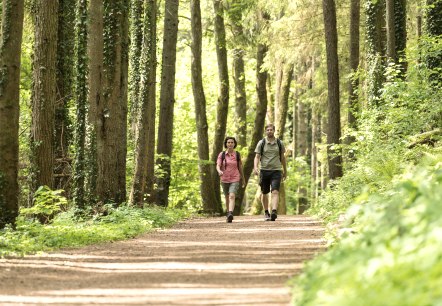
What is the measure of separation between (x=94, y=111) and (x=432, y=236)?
1274 centimetres

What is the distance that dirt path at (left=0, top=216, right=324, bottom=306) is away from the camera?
22.9 ft

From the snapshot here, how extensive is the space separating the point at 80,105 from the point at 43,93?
5.11 ft

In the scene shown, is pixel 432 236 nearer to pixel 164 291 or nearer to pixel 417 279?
pixel 417 279

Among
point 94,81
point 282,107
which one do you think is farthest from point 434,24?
point 282,107

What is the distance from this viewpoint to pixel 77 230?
13.7 m

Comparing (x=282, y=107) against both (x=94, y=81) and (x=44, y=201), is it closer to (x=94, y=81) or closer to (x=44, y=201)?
(x=94, y=81)

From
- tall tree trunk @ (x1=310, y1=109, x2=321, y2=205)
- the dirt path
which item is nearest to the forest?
the dirt path

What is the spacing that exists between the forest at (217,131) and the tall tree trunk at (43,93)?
3 centimetres

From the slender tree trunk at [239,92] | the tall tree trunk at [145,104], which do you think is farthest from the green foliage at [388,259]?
the slender tree trunk at [239,92]

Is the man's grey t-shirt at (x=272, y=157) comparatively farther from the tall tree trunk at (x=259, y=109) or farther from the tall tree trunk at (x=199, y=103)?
the tall tree trunk at (x=259, y=109)

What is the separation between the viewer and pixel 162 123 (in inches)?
928

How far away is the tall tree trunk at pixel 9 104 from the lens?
12555 millimetres

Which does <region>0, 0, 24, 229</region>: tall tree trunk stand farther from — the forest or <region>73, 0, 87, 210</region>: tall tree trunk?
<region>73, 0, 87, 210</region>: tall tree trunk

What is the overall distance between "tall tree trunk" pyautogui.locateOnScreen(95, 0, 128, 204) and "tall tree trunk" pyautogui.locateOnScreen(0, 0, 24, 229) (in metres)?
4.63
